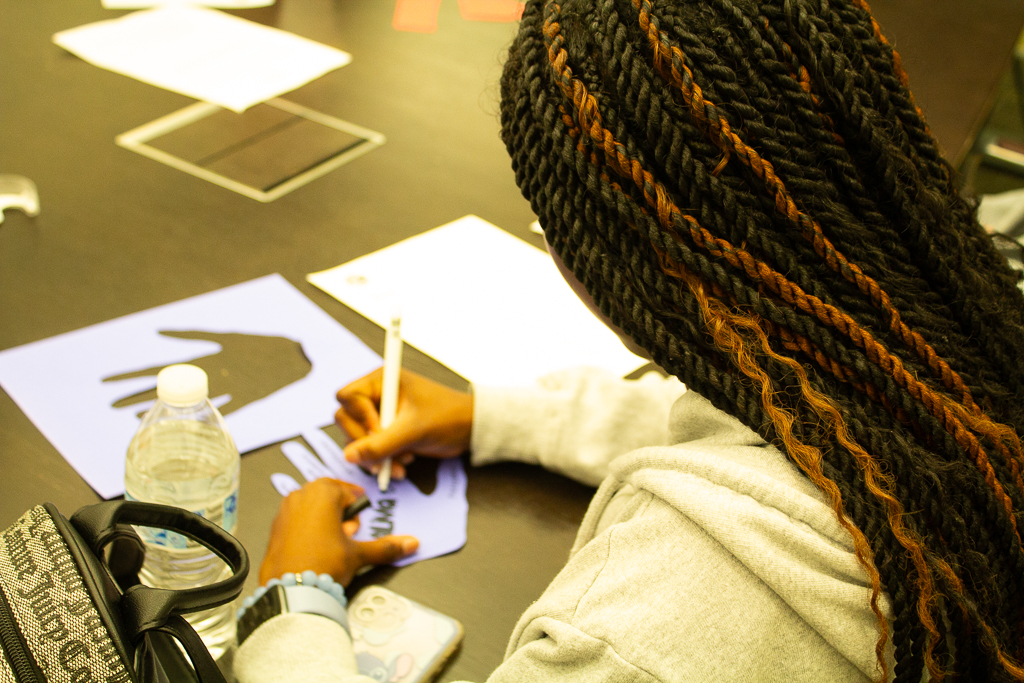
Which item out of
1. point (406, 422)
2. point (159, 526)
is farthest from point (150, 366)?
point (159, 526)

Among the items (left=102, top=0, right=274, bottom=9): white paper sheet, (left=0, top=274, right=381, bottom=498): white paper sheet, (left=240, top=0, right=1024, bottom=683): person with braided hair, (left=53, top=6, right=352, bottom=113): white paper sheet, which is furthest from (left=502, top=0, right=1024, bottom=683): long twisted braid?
(left=102, top=0, right=274, bottom=9): white paper sheet

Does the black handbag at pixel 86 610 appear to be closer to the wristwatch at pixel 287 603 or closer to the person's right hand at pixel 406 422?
the wristwatch at pixel 287 603

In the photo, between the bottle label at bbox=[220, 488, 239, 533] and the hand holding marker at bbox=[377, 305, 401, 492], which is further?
the hand holding marker at bbox=[377, 305, 401, 492]

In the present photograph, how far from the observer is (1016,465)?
0.59 m

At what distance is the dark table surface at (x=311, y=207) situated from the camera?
2.57ft

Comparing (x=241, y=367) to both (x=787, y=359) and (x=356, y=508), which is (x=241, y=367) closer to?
(x=356, y=508)

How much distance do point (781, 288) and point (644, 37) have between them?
19 centimetres

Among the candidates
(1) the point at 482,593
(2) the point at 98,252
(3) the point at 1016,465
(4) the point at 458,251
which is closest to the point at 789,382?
(3) the point at 1016,465

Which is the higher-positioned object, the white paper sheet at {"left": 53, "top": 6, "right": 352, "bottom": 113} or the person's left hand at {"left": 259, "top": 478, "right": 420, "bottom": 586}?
the white paper sheet at {"left": 53, "top": 6, "right": 352, "bottom": 113}

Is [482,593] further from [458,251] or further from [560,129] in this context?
[458,251]

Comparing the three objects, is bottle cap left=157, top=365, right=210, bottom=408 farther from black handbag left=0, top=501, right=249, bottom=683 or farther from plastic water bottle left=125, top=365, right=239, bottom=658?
black handbag left=0, top=501, right=249, bottom=683

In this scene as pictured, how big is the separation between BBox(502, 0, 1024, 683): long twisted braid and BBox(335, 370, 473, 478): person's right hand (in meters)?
0.31

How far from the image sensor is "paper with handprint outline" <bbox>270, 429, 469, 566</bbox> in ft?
2.60

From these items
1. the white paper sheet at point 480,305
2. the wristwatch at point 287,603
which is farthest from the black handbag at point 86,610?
the white paper sheet at point 480,305
